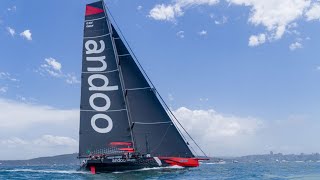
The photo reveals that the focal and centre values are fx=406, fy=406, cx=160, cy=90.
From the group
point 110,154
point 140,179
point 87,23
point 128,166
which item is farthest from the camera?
point 87,23

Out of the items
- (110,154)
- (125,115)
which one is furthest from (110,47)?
(110,154)

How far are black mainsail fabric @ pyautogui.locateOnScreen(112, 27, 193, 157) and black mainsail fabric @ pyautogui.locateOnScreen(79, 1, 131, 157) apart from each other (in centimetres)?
103

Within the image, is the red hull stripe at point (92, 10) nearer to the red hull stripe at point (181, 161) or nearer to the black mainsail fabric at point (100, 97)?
the black mainsail fabric at point (100, 97)

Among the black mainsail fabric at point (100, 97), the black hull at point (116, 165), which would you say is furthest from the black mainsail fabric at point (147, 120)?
the black hull at point (116, 165)

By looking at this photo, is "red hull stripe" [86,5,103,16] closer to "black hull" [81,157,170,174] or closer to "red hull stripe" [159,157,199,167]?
"black hull" [81,157,170,174]

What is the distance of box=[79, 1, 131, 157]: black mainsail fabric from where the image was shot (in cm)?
3597

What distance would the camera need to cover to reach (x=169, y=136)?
37.2 meters

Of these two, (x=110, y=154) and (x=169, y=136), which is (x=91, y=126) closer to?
(x=110, y=154)

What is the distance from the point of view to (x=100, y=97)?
3675cm

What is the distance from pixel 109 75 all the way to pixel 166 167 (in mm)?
9821

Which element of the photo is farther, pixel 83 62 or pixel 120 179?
pixel 83 62

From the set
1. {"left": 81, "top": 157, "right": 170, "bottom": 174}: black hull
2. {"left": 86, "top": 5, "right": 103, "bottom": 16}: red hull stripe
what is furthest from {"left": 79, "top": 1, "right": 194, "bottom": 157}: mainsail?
{"left": 81, "top": 157, "right": 170, "bottom": 174}: black hull

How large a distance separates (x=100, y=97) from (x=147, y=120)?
188 inches

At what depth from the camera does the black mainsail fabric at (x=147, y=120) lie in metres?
36.7
